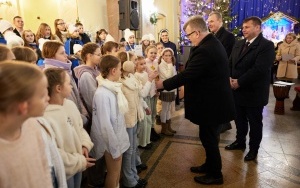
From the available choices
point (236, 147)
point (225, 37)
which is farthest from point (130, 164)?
point (225, 37)

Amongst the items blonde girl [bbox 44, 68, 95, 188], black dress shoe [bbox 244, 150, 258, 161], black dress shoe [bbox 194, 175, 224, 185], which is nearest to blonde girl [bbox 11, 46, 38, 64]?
blonde girl [bbox 44, 68, 95, 188]

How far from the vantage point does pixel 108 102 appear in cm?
207

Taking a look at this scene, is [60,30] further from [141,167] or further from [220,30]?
[141,167]

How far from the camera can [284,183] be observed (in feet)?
9.03

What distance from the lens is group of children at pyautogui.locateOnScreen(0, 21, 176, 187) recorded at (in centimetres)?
101

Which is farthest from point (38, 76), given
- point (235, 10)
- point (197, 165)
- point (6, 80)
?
point (235, 10)

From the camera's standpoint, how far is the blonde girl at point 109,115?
6.78 ft

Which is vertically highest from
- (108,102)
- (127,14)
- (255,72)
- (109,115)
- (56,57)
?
(127,14)

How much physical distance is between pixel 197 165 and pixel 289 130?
2.14 m

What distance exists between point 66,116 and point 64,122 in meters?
0.05

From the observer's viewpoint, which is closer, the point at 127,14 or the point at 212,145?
the point at 212,145

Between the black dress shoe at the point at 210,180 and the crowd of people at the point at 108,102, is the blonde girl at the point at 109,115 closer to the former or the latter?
the crowd of people at the point at 108,102

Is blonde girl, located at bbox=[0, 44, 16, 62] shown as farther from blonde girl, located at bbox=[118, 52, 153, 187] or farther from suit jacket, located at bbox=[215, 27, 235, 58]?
suit jacket, located at bbox=[215, 27, 235, 58]

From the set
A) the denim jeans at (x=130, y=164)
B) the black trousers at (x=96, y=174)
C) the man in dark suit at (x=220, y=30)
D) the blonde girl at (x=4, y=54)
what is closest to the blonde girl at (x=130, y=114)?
the denim jeans at (x=130, y=164)
